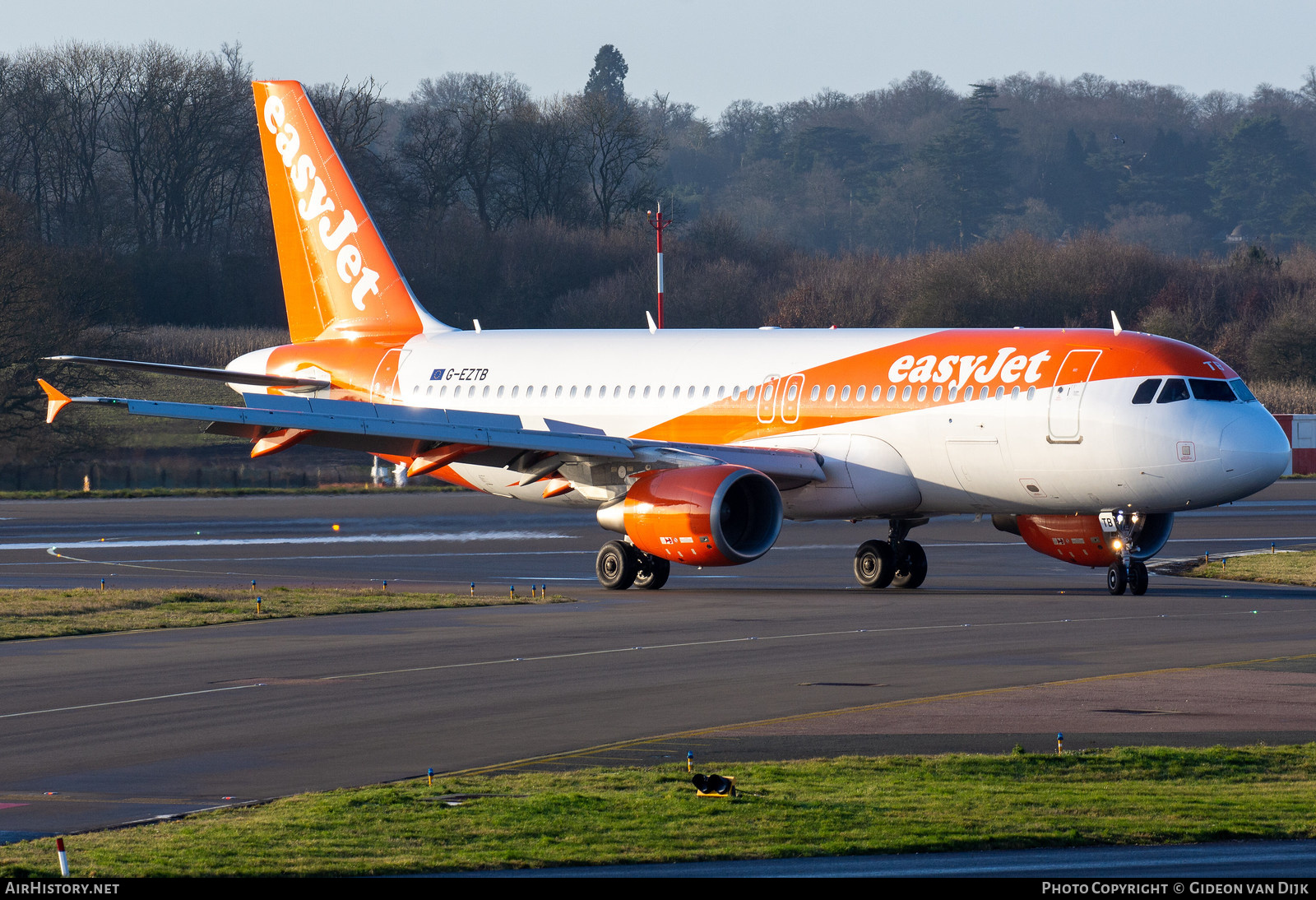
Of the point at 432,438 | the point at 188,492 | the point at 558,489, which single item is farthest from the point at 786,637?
the point at 188,492

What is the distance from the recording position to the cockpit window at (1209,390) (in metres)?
26.7

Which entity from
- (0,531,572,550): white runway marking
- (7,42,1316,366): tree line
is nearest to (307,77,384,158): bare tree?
(7,42,1316,366): tree line

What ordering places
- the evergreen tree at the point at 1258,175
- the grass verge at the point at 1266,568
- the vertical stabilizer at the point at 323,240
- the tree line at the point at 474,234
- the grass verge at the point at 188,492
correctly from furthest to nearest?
the evergreen tree at the point at 1258,175, the tree line at the point at 474,234, the grass verge at the point at 188,492, the vertical stabilizer at the point at 323,240, the grass verge at the point at 1266,568

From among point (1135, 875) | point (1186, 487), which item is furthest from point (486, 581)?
point (1135, 875)

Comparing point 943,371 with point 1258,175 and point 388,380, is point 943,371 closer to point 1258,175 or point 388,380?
point 388,380

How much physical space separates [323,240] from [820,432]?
13.8 m

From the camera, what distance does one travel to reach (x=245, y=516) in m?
47.7

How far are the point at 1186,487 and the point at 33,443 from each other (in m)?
50.2

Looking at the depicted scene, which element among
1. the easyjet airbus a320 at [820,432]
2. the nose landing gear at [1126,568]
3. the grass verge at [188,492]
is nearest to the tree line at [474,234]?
the grass verge at [188,492]

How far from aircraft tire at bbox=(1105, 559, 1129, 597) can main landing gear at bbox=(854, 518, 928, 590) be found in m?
3.37

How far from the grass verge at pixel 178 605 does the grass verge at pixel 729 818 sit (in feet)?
39.8

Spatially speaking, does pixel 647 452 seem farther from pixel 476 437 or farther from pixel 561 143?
pixel 561 143

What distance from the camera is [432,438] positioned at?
2948 centimetres

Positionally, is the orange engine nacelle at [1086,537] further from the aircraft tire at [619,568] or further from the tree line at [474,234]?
the tree line at [474,234]
